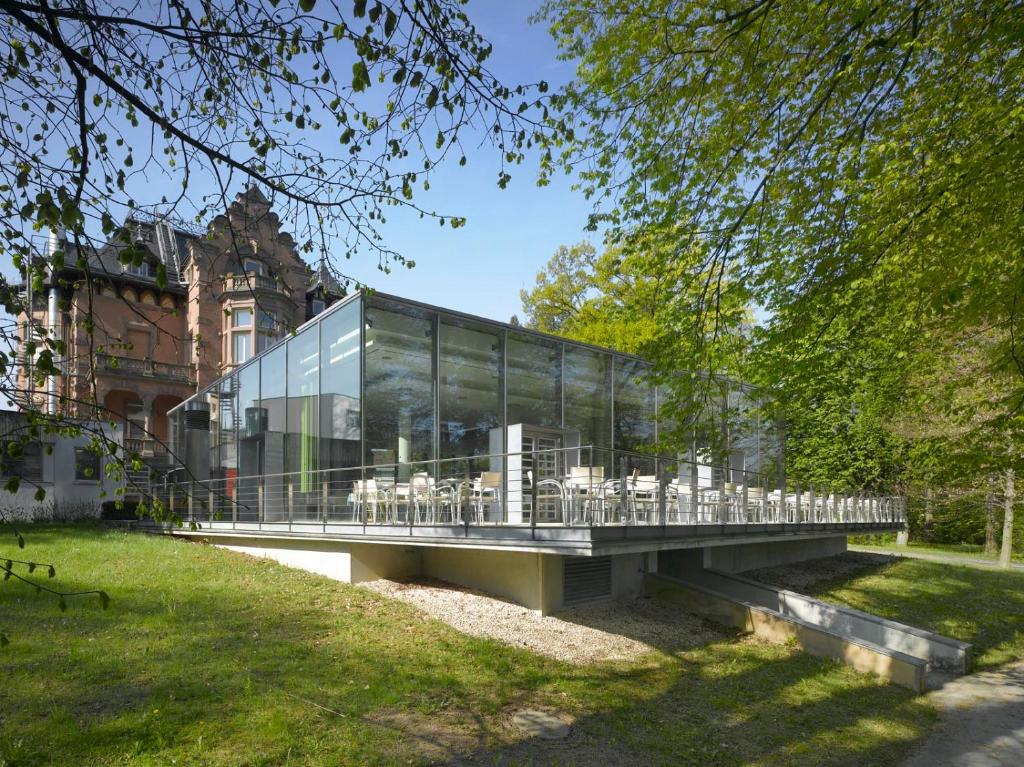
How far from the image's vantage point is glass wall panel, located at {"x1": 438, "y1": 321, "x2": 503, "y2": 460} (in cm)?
1471

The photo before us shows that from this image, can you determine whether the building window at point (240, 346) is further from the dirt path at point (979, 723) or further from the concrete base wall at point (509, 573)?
the dirt path at point (979, 723)

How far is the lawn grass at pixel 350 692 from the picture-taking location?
21.8 feet

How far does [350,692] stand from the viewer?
26.3 feet

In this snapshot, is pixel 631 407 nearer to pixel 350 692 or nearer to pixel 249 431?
pixel 249 431

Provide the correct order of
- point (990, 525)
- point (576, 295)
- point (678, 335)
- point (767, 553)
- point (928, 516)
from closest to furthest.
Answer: point (678, 335) < point (767, 553) < point (990, 525) < point (928, 516) < point (576, 295)

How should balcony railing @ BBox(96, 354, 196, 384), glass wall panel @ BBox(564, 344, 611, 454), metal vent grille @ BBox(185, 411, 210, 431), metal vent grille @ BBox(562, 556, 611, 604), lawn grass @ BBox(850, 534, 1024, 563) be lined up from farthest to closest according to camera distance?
balcony railing @ BBox(96, 354, 196, 384) < lawn grass @ BBox(850, 534, 1024, 563) < metal vent grille @ BBox(185, 411, 210, 431) < glass wall panel @ BBox(564, 344, 611, 454) < metal vent grille @ BBox(562, 556, 611, 604)

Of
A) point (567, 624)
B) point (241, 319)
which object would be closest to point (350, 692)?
point (567, 624)

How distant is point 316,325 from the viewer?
51.8 ft

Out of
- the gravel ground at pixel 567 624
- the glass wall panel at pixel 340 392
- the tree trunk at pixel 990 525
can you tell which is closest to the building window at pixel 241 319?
the glass wall panel at pixel 340 392

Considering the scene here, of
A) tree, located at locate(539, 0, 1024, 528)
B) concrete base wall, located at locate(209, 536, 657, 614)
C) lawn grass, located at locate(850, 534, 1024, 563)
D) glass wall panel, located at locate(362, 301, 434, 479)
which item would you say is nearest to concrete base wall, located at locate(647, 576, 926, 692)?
concrete base wall, located at locate(209, 536, 657, 614)

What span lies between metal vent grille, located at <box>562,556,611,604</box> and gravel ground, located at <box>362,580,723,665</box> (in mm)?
243

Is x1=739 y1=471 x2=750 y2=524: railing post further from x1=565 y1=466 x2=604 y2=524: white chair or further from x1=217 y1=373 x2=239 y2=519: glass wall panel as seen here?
x1=217 y1=373 x2=239 y2=519: glass wall panel

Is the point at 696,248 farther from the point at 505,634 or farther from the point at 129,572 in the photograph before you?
the point at 129,572

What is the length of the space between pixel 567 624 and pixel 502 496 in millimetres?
2266
